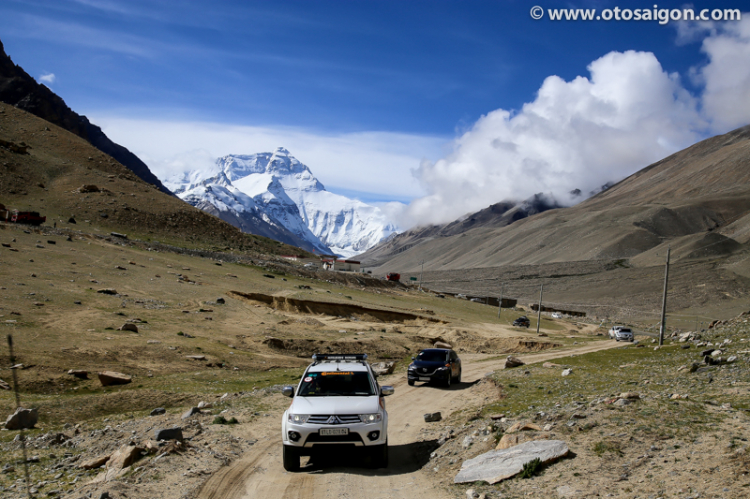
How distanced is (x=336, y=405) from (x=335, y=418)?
1.28 ft

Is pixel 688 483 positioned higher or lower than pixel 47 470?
higher

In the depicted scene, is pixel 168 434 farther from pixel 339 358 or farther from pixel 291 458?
pixel 339 358

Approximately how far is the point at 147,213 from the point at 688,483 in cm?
9864

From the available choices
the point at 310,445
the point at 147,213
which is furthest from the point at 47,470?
the point at 147,213

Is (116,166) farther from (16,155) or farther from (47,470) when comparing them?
(47,470)

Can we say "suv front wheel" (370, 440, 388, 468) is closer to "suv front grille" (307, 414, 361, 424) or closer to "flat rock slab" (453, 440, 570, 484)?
"suv front grille" (307, 414, 361, 424)

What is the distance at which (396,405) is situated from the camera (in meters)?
19.3

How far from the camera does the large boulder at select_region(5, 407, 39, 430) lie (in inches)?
578

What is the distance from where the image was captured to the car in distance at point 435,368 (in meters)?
23.5

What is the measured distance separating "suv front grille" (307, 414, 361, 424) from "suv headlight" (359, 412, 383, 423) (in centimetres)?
8

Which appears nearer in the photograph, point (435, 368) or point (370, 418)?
point (370, 418)

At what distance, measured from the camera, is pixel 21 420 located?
48.3ft

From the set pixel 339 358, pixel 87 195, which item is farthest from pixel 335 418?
pixel 87 195

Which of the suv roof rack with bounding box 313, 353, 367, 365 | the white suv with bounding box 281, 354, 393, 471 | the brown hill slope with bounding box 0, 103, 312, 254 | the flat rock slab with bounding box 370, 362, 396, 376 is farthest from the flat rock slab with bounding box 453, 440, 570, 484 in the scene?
the brown hill slope with bounding box 0, 103, 312, 254
